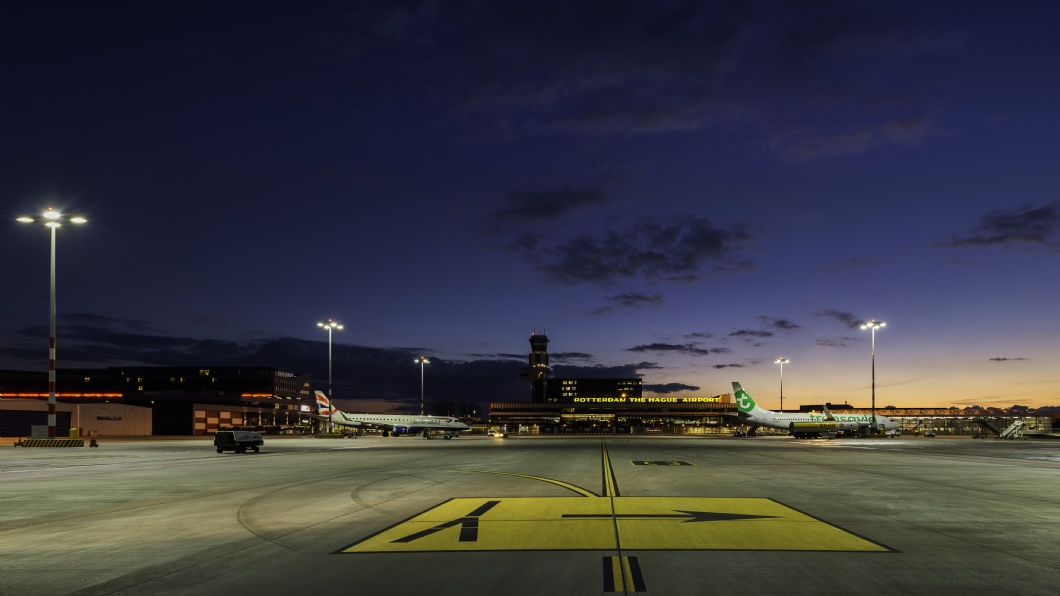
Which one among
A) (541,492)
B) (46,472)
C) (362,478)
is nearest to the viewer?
(541,492)

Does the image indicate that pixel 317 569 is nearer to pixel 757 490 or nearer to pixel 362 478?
pixel 757 490

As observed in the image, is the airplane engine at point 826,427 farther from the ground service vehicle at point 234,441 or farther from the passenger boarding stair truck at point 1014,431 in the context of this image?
the ground service vehicle at point 234,441

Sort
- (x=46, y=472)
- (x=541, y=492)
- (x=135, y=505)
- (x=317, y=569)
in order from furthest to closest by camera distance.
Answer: (x=46, y=472)
(x=541, y=492)
(x=135, y=505)
(x=317, y=569)

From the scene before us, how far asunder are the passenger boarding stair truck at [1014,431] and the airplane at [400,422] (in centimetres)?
7253

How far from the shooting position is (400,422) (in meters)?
Result: 99.7

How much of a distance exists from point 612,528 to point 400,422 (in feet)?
294

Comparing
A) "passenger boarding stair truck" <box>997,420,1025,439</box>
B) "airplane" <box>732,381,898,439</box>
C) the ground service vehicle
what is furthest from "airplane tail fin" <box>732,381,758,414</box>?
the ground service vehicle

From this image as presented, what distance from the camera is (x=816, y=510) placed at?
16047mm

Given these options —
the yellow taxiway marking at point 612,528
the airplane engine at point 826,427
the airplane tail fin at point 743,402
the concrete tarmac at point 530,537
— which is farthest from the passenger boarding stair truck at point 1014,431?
the yellow taxiway marking at point 612,528

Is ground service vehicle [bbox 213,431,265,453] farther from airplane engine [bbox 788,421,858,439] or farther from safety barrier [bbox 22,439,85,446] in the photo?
airplane engine [bbox 788,421,858,439]

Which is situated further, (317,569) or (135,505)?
(135,505)

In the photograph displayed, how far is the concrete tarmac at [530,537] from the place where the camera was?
896cm

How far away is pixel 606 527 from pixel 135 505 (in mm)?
11783

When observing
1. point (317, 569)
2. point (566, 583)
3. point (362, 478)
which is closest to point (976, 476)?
point (362, 478)
